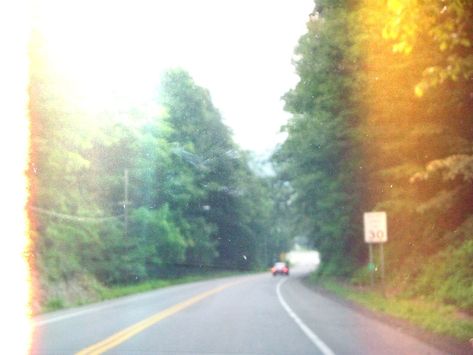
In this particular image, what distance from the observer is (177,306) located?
24312 mm

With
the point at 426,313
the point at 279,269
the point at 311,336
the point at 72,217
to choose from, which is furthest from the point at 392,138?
the point at 279,269

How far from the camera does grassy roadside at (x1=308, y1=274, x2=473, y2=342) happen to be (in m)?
14.0

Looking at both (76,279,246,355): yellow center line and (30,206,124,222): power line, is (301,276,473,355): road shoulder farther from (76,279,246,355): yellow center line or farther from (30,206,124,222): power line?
(30,206,124,222): power line

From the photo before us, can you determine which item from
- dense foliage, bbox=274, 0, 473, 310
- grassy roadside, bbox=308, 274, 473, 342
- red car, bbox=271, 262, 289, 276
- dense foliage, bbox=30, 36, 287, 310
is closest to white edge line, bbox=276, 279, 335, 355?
grassy roadside, bbox=308, 274, 473, 342

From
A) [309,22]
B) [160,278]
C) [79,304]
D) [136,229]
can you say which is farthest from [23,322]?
[160,278]

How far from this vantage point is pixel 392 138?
25.9 m

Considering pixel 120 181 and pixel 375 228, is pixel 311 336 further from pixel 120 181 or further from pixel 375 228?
pixel 120 181

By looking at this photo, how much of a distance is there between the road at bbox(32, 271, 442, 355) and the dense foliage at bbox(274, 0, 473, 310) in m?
3.22

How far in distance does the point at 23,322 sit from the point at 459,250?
1188cm

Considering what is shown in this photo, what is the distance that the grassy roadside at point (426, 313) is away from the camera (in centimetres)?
1405

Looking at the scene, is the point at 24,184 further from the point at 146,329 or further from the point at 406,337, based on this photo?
the point at 406,337

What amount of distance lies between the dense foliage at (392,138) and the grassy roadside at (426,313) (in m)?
0.55

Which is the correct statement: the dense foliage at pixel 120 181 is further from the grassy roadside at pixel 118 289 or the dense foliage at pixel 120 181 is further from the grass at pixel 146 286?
the grass at pixel 146 286

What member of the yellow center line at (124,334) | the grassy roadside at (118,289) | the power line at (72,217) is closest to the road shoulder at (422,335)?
the yellow center line at (124,334)
